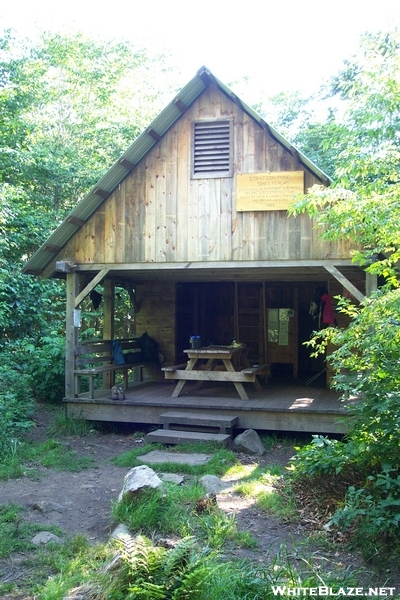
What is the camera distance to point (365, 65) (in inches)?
235

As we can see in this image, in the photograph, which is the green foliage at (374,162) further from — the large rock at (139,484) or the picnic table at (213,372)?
the picnic table at (213,372)

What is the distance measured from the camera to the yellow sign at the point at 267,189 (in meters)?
8.98

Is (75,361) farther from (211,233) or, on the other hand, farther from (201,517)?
(201,517)

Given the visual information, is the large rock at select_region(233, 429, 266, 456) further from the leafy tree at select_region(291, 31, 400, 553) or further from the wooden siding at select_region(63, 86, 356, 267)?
the wooden siding at select_region(63, 86, 356, 267)

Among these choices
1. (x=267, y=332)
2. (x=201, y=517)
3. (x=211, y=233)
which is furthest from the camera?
(x=267, y=332)

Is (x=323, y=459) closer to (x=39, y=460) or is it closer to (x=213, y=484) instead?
(x=213, y=484)

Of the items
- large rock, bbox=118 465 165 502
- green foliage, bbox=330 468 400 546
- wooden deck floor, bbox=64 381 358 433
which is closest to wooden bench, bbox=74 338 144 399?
wooden deck floor, bbox=64 381 358 433

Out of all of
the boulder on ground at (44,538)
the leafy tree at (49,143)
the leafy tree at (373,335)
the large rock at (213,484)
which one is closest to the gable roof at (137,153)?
the leafy tree at (49,143)

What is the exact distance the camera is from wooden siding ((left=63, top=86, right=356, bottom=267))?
9.02 m

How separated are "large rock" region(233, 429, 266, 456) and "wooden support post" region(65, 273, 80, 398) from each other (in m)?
3.35

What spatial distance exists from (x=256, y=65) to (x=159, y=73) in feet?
15.7

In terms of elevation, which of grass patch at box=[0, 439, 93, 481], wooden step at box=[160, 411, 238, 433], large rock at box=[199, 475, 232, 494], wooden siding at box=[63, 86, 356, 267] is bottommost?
grass patch at box=[0, 439, 93, 481]

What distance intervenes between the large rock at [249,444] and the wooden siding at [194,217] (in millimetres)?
2786

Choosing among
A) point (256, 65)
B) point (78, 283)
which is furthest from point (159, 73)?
point (78, 283)
